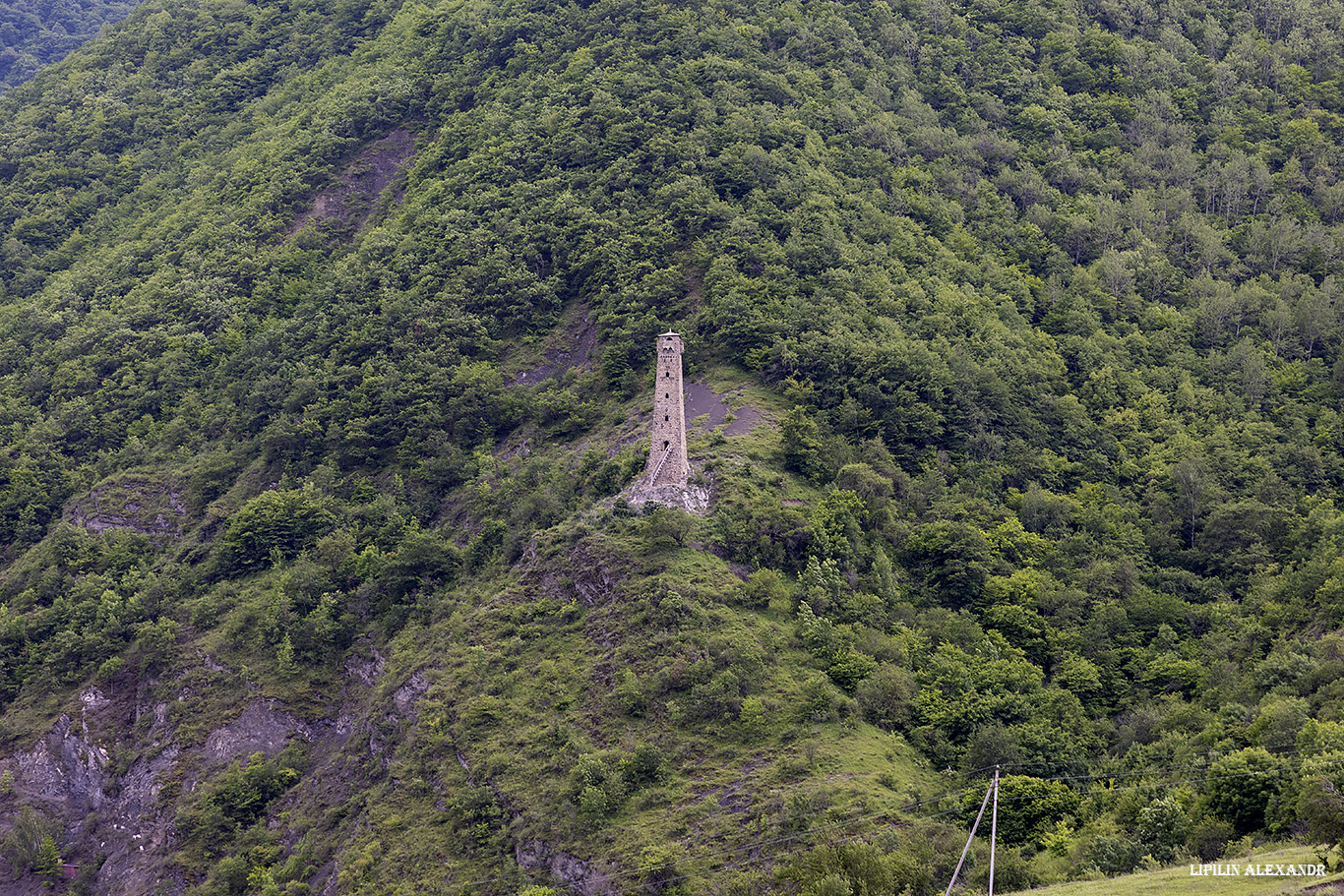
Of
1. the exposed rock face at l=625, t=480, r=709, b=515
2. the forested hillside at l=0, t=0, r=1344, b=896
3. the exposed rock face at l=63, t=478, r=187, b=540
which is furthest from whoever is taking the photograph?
the exposed rock face at l=63, t=478, r=187, b=540

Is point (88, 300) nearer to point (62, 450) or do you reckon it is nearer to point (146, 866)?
point (62, 450)

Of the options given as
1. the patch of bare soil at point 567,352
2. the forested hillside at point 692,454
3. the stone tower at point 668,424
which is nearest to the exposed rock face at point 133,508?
the forested hillside at point 692,454

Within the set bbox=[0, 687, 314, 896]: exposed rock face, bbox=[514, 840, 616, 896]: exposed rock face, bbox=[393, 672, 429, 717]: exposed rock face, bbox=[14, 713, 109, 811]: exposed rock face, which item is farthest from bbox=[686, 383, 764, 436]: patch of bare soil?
bbox=[14, 713, 109, 811]: exposed rock face

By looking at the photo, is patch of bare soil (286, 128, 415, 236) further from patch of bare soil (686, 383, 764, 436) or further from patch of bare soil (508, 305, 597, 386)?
patch of bare soil (686, 383, 764, 436)

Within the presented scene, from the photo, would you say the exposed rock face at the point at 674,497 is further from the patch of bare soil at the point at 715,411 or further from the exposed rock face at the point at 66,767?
the exposed rock face at the point at 66,767

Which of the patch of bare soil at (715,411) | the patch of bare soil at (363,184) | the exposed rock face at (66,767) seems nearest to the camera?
the exposed rock face at (66,767)

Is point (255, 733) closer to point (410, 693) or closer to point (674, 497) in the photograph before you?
point (410, 693)
